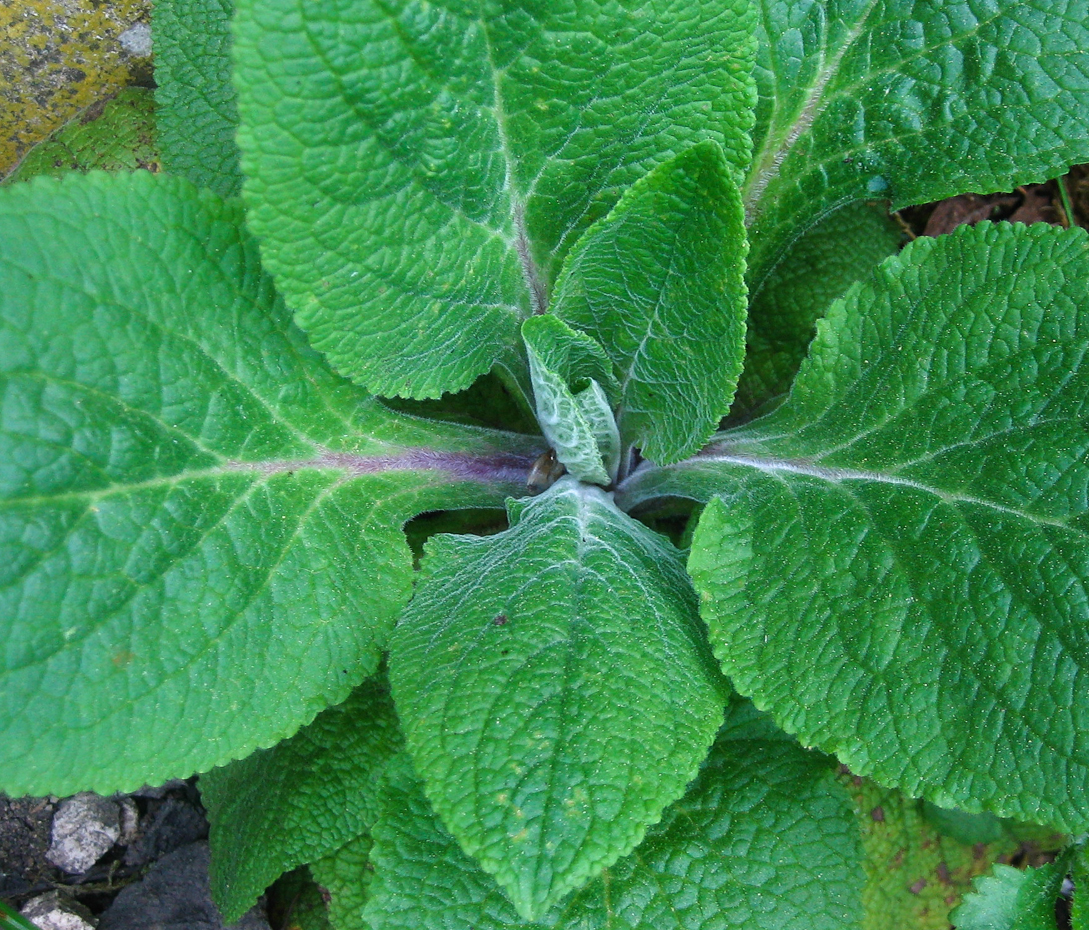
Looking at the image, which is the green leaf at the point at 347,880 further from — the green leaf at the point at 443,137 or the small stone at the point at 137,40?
the small stone at the point at 137,40

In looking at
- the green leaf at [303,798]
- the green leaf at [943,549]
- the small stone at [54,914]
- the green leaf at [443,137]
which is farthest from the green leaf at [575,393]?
the small stone at [54,914]

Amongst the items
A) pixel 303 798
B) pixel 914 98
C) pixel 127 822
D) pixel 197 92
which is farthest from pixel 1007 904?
pixel 197 92

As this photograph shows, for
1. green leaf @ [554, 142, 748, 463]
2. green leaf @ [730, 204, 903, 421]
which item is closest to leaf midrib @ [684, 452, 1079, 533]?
green leaf @ [554, 142, 748, 463]

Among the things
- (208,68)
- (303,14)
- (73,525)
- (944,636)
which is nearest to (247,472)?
(73,525)

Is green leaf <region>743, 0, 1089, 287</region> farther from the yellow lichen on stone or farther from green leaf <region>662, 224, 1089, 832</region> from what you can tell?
the yellow lichen on stone

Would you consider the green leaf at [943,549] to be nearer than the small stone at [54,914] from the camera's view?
Yes

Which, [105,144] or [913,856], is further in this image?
[913,856]

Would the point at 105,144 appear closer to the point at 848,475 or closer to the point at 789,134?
the point at 789,134
